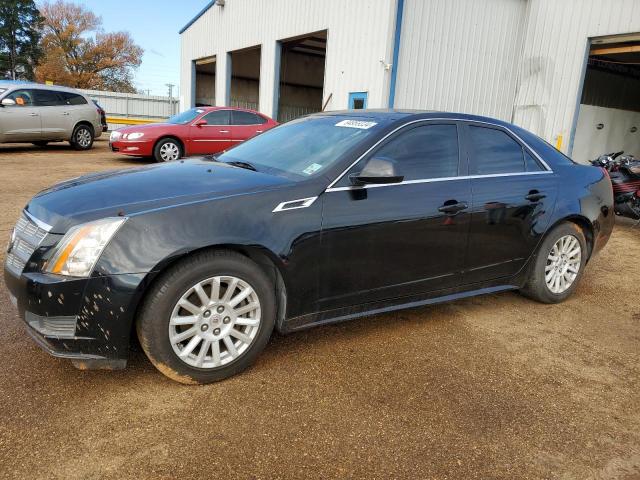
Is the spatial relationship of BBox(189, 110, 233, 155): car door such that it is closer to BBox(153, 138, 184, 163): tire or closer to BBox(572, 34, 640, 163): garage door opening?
BBox(153, 138, 184, 163): tire

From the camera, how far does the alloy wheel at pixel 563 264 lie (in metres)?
4.30

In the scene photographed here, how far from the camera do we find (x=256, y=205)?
2863 mm

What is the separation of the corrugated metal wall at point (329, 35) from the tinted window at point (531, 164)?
8452mm

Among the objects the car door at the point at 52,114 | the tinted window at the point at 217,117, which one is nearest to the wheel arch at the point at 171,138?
the tinted window at the point at 217,117

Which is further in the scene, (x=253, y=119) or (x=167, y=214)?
(x=253, y=119)

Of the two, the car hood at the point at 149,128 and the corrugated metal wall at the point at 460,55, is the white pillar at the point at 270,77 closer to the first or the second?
the car hood at the point at 149,128

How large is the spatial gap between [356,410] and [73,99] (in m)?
14.5

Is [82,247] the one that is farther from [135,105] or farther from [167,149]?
[135,105]

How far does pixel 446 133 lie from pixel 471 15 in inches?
424

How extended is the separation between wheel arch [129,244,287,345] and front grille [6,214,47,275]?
2.00 feet

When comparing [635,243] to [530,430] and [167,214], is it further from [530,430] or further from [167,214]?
[167,214]

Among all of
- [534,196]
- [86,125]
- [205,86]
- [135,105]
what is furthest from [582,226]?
[135,105]

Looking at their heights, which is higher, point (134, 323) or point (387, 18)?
point (387, 18)

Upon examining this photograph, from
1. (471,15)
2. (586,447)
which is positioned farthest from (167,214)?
(471,15)
